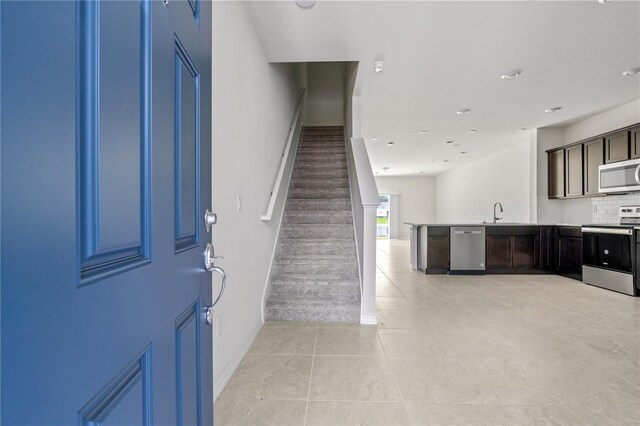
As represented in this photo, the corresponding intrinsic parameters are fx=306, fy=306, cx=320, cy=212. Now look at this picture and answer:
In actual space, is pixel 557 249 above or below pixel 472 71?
A: below

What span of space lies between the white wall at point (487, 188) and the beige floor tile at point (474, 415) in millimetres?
5987

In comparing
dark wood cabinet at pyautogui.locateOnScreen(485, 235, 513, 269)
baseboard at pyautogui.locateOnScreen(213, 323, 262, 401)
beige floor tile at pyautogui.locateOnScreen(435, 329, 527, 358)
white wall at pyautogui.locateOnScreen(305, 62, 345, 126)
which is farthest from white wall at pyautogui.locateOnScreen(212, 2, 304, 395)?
white wall at pyautogui.locateOnScreen(305, 62, 345, 126)

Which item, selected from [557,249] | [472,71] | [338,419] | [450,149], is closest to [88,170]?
[338,419]

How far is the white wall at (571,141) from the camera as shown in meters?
4.77

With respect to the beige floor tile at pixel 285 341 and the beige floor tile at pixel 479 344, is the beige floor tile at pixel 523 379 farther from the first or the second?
the beige floor tile at pixel 285 341

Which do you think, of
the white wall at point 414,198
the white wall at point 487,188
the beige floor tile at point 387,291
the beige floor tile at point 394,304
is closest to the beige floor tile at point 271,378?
the beige floor tile at point 394,304

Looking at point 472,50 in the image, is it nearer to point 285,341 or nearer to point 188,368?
point 285,341

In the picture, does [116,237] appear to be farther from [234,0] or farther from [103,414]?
[234,0]

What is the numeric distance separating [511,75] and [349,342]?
3674mm

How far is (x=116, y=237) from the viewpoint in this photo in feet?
1.73

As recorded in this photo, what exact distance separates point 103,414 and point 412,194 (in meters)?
13.3

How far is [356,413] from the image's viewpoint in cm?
168

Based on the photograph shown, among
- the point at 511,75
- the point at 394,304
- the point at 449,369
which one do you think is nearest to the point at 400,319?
the point at 394,304

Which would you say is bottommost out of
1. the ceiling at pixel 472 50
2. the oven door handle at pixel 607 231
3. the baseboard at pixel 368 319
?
the baseboard at pixel 368 319
